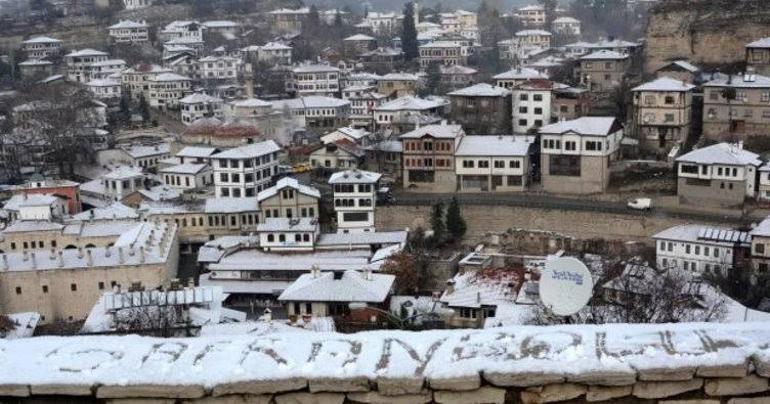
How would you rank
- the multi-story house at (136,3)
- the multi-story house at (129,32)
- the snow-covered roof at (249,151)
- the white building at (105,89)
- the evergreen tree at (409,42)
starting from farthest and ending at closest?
the multi-story house at (136,3), the multi-story house at (129,32), the evergreen tree at (409,42), the white building at (105,89), the snow-covered roof at (249,151)

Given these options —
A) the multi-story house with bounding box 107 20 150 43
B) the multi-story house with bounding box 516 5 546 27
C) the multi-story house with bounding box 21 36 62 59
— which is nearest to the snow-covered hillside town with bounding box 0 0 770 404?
the multi-story house with bounding box 21 36 62 59

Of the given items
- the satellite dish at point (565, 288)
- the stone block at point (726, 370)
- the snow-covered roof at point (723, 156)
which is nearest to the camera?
the stone block at point (726, 370)

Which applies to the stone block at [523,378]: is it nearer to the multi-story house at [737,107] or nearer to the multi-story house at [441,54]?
the multi-story house at [737,107]

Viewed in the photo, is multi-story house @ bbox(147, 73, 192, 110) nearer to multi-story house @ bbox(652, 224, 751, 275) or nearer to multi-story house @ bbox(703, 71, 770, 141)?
multi-story house @ bbox(703, 71, 770, 141)

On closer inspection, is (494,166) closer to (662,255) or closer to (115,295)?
(662,255)

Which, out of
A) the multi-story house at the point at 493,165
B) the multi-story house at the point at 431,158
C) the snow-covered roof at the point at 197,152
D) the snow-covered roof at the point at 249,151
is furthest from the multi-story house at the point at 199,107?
the multi-story house at the point at 493,165

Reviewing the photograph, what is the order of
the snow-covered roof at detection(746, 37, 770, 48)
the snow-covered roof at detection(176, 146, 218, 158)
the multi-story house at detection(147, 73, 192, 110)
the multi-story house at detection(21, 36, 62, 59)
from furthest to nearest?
1. the multi-story house at detection(21, 36, 62, 59)
2. the multi-story house at detection(147, 73, 192, 110)
3. the snow-covered roof at detection(176, 146, 218, 158)
4. the snow-covered roof at detection(746, 37, 770, 48)

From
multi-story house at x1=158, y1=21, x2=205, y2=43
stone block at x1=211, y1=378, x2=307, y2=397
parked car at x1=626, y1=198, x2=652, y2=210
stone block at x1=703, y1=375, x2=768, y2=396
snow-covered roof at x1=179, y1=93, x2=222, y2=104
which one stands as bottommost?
parked car at x1=626, y1=198, x2=652, y2=210
